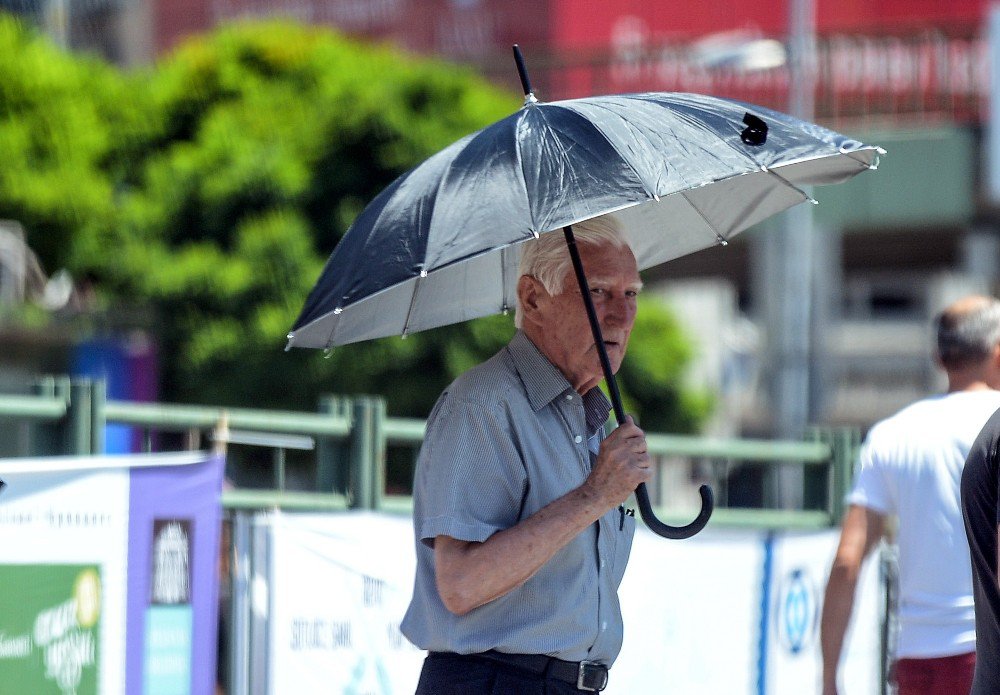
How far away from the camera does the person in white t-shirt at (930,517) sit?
4.29m

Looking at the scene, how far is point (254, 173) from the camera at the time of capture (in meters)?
14.6

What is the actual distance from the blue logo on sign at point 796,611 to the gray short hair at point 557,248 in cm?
318

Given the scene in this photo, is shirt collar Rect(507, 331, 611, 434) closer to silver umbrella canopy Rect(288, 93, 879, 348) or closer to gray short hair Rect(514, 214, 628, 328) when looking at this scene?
gray short hair Rect(514, 214, 628, 328)

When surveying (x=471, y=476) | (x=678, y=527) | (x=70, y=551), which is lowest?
(x=70, y=551)

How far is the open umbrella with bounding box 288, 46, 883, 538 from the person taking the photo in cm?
290

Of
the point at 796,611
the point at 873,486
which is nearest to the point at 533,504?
the point at 873,486

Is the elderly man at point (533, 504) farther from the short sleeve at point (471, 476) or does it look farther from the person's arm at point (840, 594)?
the person's arm at point (840, 594)

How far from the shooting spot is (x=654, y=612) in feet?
18.2

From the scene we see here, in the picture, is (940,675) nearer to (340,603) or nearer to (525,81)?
(340,603)

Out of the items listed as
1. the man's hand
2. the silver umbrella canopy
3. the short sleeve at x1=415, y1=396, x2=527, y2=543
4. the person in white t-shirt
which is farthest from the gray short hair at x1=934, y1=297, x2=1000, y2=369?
the short sleeve at x1=415, y1=396, x2=527, y2=543

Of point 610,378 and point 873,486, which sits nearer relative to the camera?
point 610,378

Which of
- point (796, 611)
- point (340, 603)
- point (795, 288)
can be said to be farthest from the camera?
point (795, 288)

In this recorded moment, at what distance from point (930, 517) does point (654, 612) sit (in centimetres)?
152

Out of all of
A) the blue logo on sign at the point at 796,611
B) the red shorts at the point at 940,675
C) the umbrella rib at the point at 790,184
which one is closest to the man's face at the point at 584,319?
the umbrella rib at the point at 790,184
